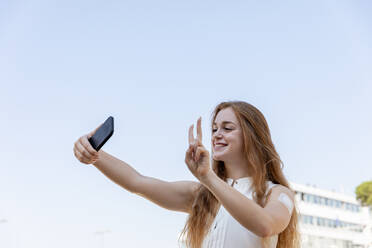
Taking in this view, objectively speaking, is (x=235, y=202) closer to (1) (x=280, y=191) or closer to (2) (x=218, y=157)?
(1) (x=280, y=191)

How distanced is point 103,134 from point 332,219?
6750 centimetres

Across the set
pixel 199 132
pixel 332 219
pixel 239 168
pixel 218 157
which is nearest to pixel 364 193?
pixel 332 219

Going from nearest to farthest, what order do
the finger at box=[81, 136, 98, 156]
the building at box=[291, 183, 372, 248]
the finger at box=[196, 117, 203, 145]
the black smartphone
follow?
1. the finger at box=[196, 117, 203, 145]
2. the black smartphone
3. the finger at box=[81, 136, 98, 156]
4. the building at box=[291, 183, 372, 248]

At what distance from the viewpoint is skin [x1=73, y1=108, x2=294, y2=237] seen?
2.32 m

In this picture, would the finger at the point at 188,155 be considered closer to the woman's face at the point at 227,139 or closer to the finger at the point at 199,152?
the finger at the point at 199,152

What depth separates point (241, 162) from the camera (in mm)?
3166

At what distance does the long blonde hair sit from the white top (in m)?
0.06

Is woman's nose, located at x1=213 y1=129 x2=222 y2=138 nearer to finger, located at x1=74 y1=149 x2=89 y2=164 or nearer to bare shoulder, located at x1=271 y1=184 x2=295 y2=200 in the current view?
bare shoulder, located at x1=271 y1=184 x2=295 y2=200

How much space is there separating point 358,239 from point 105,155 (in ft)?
230

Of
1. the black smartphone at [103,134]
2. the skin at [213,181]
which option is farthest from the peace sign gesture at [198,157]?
the black smartphone at [103,134]

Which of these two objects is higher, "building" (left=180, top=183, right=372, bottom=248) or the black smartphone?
"building" (left=180, top=183, right=372, bottom=248)

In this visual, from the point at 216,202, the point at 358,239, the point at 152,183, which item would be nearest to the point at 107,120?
the point at 152,183

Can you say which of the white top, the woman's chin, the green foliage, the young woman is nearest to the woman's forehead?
the young woman

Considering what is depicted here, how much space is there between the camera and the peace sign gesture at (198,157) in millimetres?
2367
